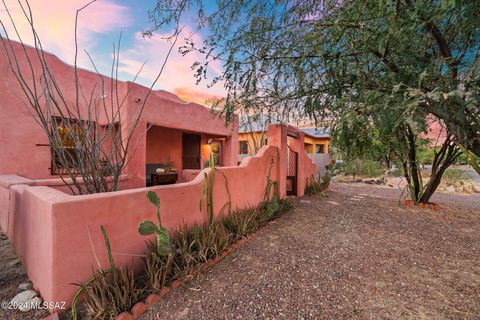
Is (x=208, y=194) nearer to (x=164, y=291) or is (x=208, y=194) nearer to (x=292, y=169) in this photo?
(x=164, y=291)

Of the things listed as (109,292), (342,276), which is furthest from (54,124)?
(342,276)

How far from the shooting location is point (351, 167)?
15906 millimetres

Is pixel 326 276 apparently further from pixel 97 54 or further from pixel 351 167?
pixel 351 167

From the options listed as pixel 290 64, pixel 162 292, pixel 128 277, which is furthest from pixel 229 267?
pixel 290 64

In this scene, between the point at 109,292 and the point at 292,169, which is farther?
the point at 292,169

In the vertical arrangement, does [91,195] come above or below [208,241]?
above

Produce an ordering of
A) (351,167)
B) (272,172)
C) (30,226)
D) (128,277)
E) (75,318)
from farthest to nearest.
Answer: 1. (351,167)
2. (272,172)
3. (30,226)
4. (128,277)
5. (75,318)

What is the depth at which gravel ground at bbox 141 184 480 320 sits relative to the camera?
97.2 inches

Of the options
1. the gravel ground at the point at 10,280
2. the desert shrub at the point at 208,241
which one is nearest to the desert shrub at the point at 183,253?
the desert shrub at the point at 208,241

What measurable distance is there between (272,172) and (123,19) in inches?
196

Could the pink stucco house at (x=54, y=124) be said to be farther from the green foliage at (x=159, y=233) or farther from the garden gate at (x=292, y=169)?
the garden gate at (x=292, y=169)

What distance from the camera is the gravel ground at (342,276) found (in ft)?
8.10

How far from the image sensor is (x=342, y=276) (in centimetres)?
314

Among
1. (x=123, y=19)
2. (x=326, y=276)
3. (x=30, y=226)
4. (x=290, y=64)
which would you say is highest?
(x=123, y=19)
